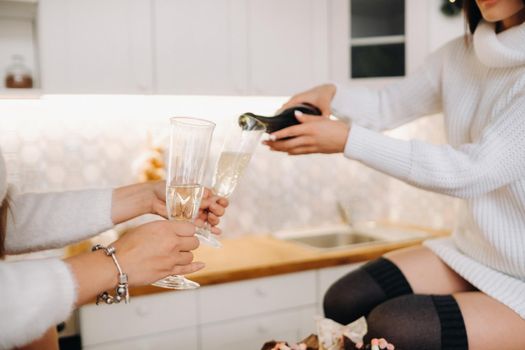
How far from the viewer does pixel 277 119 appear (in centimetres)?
135

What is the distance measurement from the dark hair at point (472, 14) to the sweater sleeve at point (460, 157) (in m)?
0.36

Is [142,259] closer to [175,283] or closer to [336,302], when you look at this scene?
[175,283]

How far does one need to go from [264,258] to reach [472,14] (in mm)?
1228

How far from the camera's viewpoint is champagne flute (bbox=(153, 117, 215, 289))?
3.28ft

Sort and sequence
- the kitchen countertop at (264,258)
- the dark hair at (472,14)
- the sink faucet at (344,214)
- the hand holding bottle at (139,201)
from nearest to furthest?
the hand holding bottle at (139,201)
the dark hair at (472,14)
the kitchen countertop at (264,258)
the sink faucet at (344,214)

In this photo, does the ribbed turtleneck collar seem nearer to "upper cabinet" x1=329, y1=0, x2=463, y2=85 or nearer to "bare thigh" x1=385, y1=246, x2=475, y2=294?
"bare thigh" x1=385, y1=246, x2=475, y2=294

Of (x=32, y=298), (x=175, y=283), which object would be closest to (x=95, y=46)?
(x=175, y=283)

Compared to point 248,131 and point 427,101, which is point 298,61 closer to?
point 427,101

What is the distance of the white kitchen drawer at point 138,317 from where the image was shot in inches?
73.1

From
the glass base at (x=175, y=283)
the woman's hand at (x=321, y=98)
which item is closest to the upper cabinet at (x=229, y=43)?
the woman's hand at (x=321, y=98)

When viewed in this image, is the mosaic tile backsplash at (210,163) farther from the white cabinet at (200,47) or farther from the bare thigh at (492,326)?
the bare thigh at (492,326)

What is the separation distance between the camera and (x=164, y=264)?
948 millimetres

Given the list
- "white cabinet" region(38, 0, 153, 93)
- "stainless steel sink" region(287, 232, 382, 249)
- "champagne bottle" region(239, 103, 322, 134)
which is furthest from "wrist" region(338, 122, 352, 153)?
"stainless steel sink" region(287, 232, 382, 249)

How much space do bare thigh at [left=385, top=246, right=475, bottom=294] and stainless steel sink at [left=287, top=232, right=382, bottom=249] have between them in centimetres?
125
